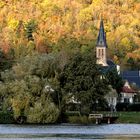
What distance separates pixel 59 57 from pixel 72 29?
100240 mm

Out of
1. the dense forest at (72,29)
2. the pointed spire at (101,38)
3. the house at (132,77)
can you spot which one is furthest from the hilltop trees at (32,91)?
the pointed spire at (101,38)

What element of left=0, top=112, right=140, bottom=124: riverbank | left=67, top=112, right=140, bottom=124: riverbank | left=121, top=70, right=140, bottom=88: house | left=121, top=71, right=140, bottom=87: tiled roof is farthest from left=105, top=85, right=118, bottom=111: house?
left=121, top=71, right=140, bottom=87: tiled roof

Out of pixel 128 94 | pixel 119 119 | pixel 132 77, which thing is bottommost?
pixel 119 119

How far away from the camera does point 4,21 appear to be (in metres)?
190

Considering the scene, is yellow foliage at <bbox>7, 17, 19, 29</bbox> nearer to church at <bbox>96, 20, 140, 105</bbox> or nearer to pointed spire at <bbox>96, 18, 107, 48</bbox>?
pointed spire at <bbox>96, 18, 107, 48</bbox>

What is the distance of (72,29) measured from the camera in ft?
601

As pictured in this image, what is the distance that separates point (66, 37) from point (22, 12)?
29502 mm

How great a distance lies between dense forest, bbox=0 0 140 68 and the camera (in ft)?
545

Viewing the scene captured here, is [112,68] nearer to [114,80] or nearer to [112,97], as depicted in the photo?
[114,80]

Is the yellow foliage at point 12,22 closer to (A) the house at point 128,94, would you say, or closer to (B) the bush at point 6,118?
(A) the house at point 128,94

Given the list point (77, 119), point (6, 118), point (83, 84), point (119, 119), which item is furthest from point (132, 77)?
point (6, 118)

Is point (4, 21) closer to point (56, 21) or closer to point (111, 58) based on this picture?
point (56, 21)

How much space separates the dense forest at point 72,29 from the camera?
166m

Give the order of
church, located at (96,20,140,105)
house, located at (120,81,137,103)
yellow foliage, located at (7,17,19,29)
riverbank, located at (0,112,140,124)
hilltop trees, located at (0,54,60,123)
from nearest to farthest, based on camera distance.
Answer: hilltop trees, located at (0,54,60,123) < riverbank, located at (0,112,140,124) < church, located at (96,20,140,105) < house, located at (120,81,137,103) < yellow foliage, located at (7,17,19,29)
